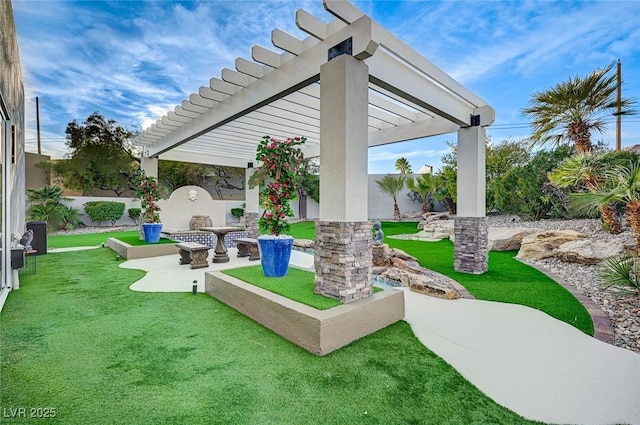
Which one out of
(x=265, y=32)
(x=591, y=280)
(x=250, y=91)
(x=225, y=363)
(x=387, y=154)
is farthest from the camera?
(x=387, y=154)

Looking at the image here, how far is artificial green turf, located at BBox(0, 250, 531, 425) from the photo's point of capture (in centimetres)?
220

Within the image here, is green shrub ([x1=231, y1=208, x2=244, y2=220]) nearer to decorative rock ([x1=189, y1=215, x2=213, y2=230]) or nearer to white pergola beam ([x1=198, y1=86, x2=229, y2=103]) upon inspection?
decorative rock ([x1=189, y1=215, x2=213, y2=230])

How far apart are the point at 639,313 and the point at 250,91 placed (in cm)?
700

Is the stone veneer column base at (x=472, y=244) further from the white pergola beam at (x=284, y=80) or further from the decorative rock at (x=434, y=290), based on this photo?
the white pergola beam at (x=284, y=80)

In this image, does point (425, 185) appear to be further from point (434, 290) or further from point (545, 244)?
point (434, 290)

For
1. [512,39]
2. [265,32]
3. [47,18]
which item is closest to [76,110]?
[47,18]

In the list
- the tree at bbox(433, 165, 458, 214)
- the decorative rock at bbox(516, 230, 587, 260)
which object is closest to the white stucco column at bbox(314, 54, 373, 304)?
the decorative rock at bbox(516, 230, 587, 260)

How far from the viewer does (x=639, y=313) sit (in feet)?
13.4

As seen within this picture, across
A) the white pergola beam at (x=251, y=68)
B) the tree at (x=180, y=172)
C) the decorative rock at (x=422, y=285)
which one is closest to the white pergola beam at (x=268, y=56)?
the white pergola beam at (x=251, y=68)

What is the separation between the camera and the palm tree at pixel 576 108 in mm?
8156

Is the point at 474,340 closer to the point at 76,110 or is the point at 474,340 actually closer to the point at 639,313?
the point at 639,313

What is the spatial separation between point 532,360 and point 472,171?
435 centimetres

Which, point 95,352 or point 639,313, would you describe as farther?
point 639,313

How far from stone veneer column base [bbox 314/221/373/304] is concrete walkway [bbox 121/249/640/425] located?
0.92 m
